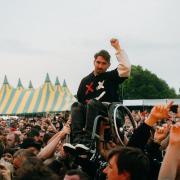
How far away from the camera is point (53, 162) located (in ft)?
22.9

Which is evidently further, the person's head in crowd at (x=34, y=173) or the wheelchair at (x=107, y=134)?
the wheelchair at (x=107, y=134)

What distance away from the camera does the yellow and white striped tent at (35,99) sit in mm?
40219

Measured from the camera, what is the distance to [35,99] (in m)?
41.4

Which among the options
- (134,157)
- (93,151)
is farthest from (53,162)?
(134,157)

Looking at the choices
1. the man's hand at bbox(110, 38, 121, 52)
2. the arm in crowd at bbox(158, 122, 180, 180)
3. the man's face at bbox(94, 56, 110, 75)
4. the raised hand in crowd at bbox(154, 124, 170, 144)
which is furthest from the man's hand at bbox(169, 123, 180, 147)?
the man's face at bbox(94, 56, 110, 75)

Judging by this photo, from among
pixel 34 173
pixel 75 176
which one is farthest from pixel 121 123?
pixel 34 173

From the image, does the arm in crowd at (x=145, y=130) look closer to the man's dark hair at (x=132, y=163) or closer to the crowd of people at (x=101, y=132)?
the crowd of people at (x=101, y=132)

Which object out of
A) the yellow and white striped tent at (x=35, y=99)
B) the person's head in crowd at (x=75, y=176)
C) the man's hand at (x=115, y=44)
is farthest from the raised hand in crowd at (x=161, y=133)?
the yellow and white striped tent at (x=35, y=99)

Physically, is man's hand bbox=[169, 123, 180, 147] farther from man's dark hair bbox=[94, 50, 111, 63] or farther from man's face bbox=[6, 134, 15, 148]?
man's face bbox=[6, 134, 15, 148]

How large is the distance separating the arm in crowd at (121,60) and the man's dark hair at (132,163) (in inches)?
97.9

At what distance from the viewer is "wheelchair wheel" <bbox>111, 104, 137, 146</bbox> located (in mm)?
6207

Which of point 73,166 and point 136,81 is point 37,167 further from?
point 136,81

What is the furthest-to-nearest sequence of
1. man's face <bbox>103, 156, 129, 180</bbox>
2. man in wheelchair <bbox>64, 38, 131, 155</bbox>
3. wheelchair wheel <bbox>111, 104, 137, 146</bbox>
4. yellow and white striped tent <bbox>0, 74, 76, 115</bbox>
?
yellow and white striped tent <bbox>0, 74, 76, 115</bbox>, man in wheelchair <bbox>64, 38, 131, 155</bbox>, wheelchair wheel <bbox>111, 104, 137, 146</bbox>, man's face <bbox>103, 156, 129, 180</bbox>

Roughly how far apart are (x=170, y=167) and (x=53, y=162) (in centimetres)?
309
